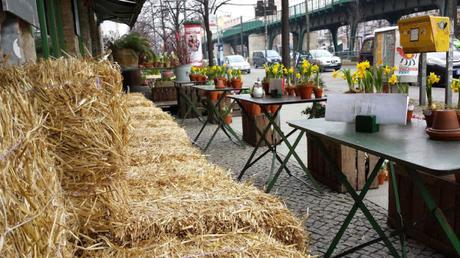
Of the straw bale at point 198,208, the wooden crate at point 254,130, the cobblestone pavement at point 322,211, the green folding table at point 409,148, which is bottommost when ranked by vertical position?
the cobblestone pavement at point 322,211

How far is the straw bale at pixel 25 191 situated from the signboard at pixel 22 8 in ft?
4.54

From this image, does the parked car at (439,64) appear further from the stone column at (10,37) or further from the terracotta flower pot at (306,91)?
the stone column at (10,37)

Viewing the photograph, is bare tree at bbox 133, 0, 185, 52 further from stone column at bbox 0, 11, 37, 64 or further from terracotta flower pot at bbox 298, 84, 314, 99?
stone column at bbox 0, 11, 37, 64

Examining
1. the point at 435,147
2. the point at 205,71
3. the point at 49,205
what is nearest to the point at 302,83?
the point at 435,147

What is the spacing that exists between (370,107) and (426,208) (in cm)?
91

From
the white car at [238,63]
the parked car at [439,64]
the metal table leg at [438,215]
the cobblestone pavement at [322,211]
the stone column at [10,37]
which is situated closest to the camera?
the metal table leg at [438,215]

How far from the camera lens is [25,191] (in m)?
1.15

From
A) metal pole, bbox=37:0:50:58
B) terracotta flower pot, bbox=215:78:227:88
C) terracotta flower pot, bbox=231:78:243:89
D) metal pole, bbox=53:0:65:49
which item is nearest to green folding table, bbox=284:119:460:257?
metal pole, bbox=37:0:50:58

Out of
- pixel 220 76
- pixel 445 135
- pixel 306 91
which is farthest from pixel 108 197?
pixel 220 76

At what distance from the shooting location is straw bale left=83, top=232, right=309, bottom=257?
1740 millimetres

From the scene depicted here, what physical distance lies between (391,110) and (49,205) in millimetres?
1965

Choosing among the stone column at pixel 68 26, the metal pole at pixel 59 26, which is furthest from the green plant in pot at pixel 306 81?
the stone column at pixel 68 26

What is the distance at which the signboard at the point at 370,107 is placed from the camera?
98.0 inches

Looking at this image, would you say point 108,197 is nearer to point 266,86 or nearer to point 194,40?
point 266,86
